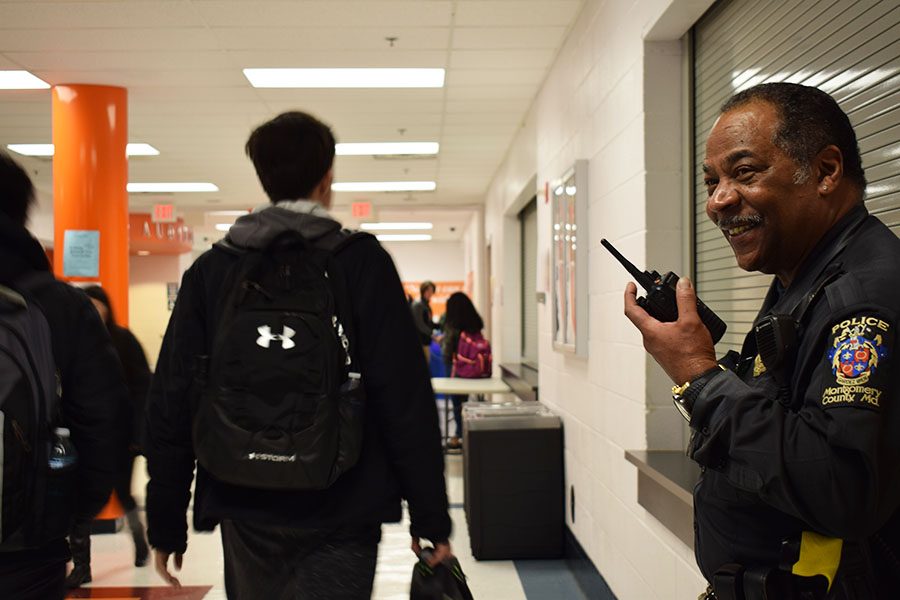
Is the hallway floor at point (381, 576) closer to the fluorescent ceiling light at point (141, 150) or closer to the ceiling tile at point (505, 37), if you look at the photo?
the ceiling tile at point (505, 37)

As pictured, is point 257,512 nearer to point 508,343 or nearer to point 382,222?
point 508,343

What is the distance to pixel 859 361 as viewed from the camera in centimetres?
108

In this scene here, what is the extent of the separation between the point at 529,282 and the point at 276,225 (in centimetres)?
699

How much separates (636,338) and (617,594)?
46.0 inches

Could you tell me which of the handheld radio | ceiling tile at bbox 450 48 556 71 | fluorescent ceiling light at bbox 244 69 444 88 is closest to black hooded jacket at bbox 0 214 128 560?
the handheld radio

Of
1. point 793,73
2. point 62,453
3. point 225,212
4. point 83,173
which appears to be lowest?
point 62,453

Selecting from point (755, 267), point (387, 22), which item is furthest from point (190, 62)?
point (755, 267)

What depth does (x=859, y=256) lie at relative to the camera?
1192 mm

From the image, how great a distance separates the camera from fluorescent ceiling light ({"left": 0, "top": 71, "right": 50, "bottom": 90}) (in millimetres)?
5543

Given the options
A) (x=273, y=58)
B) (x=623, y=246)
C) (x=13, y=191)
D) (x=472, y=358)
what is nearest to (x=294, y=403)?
A: (x=13, y=191)

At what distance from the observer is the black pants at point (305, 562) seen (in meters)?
1.61

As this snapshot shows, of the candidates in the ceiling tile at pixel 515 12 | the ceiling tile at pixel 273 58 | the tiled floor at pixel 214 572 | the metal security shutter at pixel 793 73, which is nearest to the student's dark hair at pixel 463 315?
the ceiling tile at pixel 273 58

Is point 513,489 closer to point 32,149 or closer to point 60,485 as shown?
point 60,485

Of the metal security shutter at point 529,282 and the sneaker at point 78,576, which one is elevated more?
the metal security shutter at point 529,282
